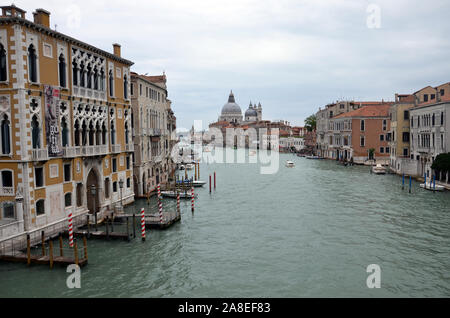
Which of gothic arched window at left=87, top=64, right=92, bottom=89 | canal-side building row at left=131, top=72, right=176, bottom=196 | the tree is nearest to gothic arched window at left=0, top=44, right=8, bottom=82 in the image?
gothic arched window at left=87, top=64, right=92, bottom=89

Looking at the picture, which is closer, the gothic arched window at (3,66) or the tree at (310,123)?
the gothic arched window at (3,66)

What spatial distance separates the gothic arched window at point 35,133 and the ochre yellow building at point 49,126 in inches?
1.7

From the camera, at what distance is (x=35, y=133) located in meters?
17.9

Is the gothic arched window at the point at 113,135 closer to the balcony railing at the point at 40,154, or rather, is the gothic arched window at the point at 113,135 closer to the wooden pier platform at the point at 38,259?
the balcony railing at the point at 40,154

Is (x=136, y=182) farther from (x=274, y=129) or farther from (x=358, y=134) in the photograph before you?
(x=274, y=129)

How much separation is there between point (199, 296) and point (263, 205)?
16965 millimetres

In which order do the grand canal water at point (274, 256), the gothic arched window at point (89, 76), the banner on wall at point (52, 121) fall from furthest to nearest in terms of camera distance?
the gothic arched window at point (89, 76) < the banner on wall at point (52, 121) < the grand canal water at point (274, 256)

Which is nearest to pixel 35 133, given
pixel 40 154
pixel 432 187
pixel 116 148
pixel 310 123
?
pixel 40 154

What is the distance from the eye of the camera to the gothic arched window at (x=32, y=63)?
17516 mm

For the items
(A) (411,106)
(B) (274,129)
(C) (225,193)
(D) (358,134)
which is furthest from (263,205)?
(B) (274,129)

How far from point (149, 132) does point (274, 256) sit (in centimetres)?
1832

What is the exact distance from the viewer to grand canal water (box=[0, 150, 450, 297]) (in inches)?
567

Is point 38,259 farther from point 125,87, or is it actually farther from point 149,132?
point 149,132

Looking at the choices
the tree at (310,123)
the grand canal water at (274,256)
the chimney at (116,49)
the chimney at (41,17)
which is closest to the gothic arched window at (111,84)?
the chimney at (116,49)
